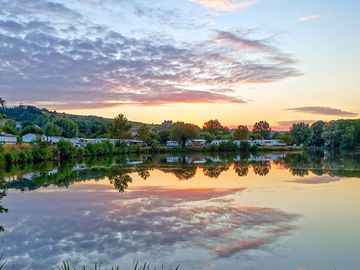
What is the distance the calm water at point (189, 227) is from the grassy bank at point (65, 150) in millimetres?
22363

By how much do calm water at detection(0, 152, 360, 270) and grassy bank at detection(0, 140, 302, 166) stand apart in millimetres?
22363

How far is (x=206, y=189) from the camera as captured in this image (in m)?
21.7

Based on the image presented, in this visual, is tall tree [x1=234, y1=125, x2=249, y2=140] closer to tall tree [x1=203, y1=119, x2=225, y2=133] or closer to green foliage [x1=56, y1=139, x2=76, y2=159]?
tall tree [x1=203, y1=119, x2=225, y2=133]

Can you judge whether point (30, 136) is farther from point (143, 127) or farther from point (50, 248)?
point (50, 248)

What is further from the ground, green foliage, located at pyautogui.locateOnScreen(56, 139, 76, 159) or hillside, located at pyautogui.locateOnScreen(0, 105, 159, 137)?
hillside, located at pyautogui.locateOnScreen(0, 105, 159, 137)

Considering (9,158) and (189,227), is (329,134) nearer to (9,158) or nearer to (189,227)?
(9,158)

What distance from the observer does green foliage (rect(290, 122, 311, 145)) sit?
12281 centimetres

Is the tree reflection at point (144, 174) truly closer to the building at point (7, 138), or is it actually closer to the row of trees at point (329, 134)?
the building at point (7, 138)

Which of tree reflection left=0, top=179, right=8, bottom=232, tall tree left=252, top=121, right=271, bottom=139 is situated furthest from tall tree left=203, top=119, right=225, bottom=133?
tree reflection left=0, top=179, right=8, bottom=232

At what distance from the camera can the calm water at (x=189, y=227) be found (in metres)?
9.05

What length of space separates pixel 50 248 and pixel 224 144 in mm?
81477

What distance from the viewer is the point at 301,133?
422 ft

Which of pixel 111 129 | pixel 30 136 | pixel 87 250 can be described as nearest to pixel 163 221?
pixel 87 250

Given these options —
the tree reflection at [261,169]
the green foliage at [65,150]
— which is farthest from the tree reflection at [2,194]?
the green foliage at [65,150]
